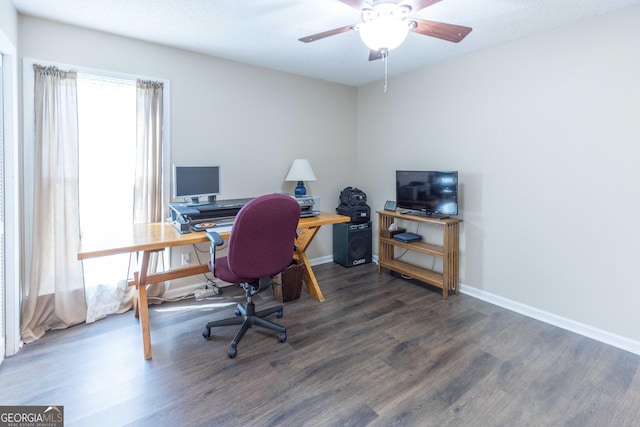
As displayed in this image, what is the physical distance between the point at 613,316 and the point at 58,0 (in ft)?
14.6

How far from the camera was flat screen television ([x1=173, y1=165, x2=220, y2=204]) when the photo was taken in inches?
110

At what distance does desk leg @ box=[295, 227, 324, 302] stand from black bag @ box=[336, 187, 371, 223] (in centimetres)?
103

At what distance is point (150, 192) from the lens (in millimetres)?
2957

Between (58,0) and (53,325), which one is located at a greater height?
(58,0)

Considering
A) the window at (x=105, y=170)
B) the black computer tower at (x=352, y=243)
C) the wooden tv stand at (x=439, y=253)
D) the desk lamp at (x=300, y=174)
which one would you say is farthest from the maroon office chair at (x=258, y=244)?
the black computer tower at (x=352, y=243)

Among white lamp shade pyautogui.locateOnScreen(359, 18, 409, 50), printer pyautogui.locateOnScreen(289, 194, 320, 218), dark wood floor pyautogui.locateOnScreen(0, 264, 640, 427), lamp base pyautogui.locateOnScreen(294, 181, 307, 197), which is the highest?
white lamp shade pyautogui.locateOnScreen(359, 18, 409, 50)

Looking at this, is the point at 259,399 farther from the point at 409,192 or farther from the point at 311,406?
the point at 409,192

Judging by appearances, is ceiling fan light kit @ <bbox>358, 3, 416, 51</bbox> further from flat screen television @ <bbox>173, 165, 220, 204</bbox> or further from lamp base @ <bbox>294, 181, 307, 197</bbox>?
lamp base @ <bbox>294, 181, 307, 197</bbox>

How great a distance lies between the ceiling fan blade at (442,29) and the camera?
188cm

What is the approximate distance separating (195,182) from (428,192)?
225 centimetres

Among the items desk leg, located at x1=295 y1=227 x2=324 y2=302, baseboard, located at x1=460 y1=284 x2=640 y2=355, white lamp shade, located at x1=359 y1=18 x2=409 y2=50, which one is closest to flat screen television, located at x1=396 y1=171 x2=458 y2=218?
baseboard, located at x1=460 y1=284 x2=640 y2=355

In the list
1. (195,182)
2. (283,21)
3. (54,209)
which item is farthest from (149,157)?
(283,21)

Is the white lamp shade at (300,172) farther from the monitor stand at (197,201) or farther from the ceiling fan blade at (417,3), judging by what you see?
the ceiling fan blade at (417,3)

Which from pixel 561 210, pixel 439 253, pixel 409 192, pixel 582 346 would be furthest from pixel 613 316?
pixel 409 192
